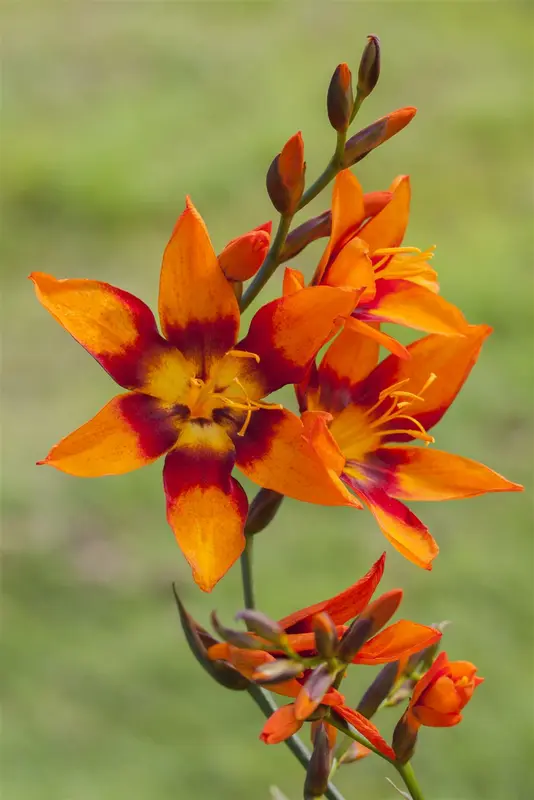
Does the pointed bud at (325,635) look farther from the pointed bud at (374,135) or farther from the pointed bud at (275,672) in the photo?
the pointed bud at (374,135)

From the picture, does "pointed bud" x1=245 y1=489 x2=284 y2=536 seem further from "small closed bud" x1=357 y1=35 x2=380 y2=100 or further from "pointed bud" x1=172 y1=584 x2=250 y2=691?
"small closed bud" x1=357 y1=35 x2=380 y2=100

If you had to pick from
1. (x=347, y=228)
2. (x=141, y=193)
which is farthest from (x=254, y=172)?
(x=347, y=228)

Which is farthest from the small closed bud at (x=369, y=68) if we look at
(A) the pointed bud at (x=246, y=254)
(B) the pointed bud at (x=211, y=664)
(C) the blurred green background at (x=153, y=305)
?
(C) the blurred green background at (x=153, y=305)

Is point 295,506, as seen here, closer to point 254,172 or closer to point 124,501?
point 124,501

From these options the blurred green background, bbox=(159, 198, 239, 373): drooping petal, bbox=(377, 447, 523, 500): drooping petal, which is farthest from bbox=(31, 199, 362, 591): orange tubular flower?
the blurred green background

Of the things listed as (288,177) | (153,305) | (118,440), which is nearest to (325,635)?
(118,440)
